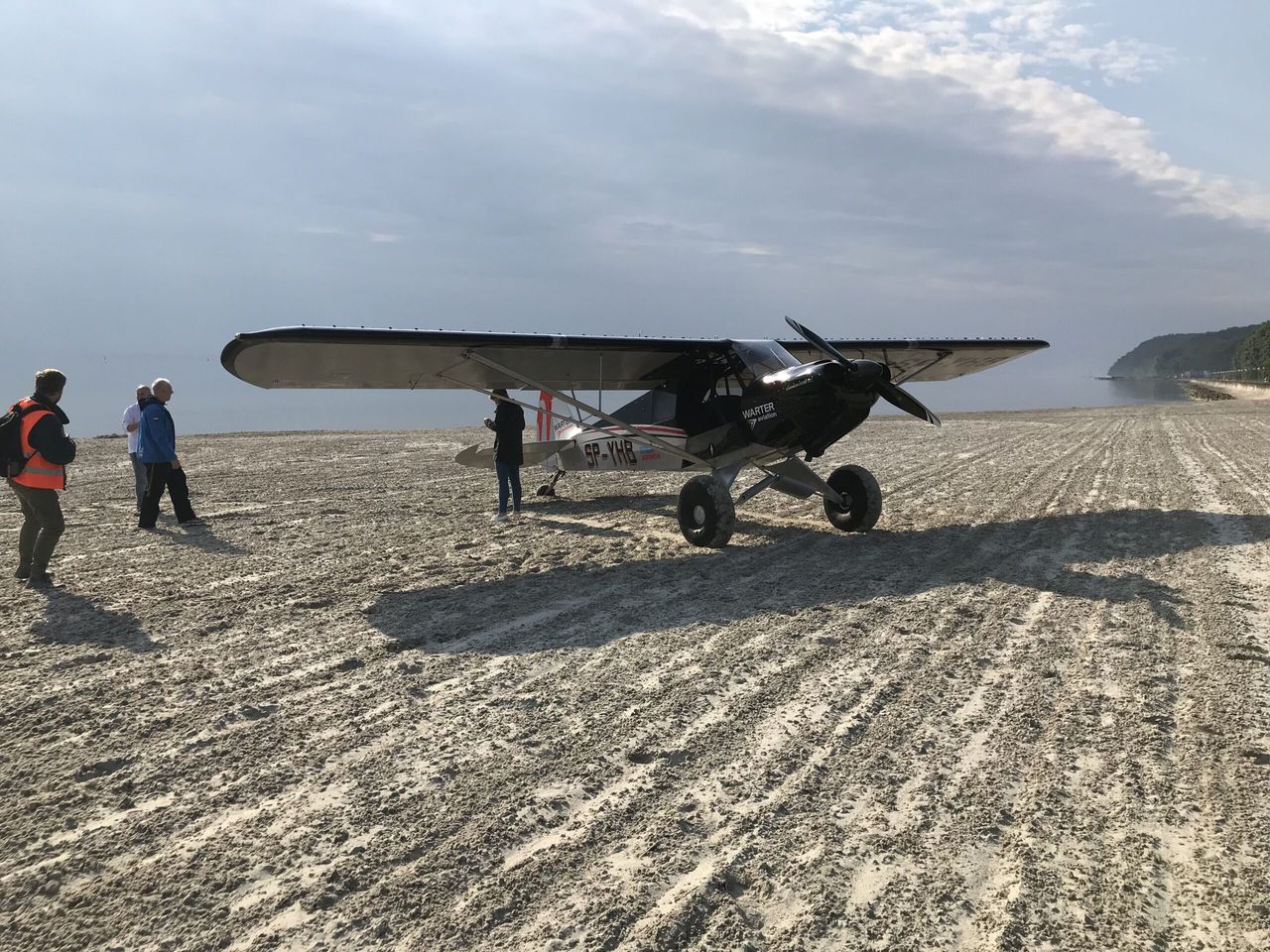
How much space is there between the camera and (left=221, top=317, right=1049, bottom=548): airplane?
8469 mm

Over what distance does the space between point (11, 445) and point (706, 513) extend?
6773 millimetres

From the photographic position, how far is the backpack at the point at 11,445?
23.3ft

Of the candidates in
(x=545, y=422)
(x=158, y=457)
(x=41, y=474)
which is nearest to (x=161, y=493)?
(x=158, y=457)

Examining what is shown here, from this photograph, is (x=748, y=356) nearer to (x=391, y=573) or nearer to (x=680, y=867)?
(x=391, y=573)

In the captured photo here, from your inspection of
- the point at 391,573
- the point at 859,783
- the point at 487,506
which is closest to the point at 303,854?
the point at 859,783

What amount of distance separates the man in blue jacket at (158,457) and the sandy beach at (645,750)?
7.18ft

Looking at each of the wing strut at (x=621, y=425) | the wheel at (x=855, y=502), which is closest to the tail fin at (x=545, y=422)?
the wing strut at (x=621, y=425)

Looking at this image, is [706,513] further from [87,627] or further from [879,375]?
[87,627]

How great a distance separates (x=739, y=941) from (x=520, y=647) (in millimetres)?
3067

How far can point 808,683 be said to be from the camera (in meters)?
4.54

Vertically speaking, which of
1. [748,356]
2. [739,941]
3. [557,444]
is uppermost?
[748,356]

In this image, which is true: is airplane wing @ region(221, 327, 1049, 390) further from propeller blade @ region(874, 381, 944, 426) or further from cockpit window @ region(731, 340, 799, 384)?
propeller blade @ region(874, 381, 944, 426)

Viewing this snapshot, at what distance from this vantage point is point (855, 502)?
9.47m

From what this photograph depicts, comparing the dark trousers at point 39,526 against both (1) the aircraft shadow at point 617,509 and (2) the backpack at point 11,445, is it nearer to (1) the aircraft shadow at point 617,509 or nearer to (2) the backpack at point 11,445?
(2) the backpack at point 11,445
